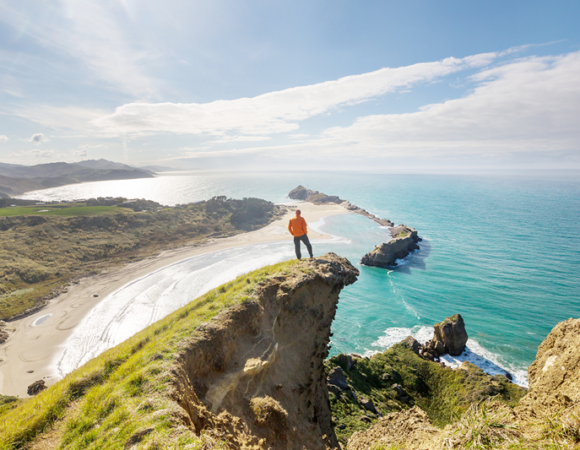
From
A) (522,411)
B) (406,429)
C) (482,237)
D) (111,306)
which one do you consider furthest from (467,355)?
(482,237)

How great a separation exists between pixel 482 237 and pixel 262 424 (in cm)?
8632

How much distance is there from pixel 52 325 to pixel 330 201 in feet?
412

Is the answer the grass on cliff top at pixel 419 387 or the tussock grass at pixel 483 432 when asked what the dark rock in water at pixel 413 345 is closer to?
the grass on cliff top at pixel 419 387

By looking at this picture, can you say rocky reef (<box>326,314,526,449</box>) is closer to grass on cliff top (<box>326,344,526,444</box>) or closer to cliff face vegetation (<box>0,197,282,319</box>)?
grass on cliff top (<box>326,344,526,444</box>)

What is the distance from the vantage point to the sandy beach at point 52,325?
23.9 m

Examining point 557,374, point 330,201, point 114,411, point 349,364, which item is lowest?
point 349,364

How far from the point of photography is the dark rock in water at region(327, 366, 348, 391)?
19906mm

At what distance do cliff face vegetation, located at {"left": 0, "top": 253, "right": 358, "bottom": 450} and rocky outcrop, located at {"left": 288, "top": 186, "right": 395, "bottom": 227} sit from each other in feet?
281

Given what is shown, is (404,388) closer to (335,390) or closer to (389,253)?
(335,390)

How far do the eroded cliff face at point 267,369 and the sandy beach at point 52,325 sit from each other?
26202 millimetres

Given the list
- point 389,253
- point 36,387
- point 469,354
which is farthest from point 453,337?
point 36,387

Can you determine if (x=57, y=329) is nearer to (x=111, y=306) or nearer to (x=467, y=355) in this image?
(x=111, y=306)

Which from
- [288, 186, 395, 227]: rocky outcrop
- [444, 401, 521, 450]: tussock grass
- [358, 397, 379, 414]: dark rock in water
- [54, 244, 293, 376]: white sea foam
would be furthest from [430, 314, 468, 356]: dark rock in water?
[288, 186, 395, 227]: rocky outcrop

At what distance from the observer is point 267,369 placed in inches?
395
